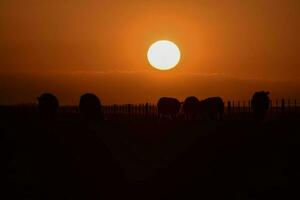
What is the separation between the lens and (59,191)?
20.3 m

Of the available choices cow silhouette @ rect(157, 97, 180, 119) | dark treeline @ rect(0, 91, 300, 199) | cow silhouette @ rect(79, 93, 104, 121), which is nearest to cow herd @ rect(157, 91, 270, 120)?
cow silhouette @ rect(157, 97, 180, 119)

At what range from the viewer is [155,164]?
24.2 metres

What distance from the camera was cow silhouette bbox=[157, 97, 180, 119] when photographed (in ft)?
186

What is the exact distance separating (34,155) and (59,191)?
18.1ft

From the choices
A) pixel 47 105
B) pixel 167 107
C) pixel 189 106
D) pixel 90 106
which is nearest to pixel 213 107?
pixel 189 106

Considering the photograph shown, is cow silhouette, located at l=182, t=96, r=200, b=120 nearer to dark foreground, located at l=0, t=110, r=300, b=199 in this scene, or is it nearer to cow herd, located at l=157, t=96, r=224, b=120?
cow herd, located at l=157, t=96, r=224, b=120

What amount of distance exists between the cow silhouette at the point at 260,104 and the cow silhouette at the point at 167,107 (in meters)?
14.6

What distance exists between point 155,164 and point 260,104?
67.2ft

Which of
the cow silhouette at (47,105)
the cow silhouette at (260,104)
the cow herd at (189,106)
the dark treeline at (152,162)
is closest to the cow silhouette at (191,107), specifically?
the cow herd at (189,106)

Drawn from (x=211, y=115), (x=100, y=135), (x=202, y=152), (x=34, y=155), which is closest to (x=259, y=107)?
(x=211, y=115)

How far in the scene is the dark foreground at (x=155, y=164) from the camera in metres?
20.0

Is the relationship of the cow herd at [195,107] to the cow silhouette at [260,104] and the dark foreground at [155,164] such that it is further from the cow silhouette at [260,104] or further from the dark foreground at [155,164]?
the dark foreground at [155,164]

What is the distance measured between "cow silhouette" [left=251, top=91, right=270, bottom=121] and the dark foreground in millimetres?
10419

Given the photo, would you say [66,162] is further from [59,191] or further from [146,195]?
[146,195]
